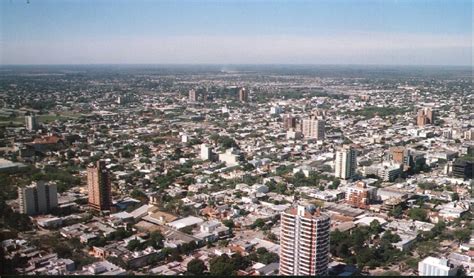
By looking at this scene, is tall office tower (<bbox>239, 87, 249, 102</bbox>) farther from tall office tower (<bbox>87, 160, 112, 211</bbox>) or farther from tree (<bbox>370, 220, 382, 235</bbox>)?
tree (<bbox>370, 220, 382, 235</bbox>)

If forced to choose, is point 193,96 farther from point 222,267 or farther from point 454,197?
point 222,267

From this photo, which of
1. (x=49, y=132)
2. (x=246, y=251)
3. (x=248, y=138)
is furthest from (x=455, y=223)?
(x=49, y=132)

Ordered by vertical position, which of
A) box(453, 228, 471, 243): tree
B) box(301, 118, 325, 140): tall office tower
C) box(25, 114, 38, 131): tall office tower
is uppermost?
box(25, 114, 38, 131): tall office tower

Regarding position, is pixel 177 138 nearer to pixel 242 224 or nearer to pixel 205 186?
pixel 205 186

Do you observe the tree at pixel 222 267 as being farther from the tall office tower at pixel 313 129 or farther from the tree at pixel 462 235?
the tall office tower at pixel 313 129

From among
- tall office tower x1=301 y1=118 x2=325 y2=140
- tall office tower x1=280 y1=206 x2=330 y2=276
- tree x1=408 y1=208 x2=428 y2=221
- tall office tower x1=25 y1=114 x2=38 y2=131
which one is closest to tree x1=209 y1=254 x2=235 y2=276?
tall office tower x1=280 y1=206 x2=330 y2=276

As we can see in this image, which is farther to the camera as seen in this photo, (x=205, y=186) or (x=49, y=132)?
(x=49, y=132)
